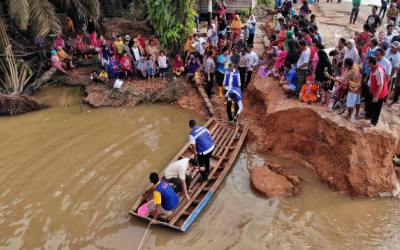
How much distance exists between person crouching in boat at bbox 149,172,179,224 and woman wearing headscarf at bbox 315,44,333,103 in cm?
493

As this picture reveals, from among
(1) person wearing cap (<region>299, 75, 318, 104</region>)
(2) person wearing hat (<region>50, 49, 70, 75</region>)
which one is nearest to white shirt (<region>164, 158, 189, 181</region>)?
(1) person wearing cap (<region>299, 75, 318, 104</region>)

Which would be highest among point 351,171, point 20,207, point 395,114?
point 395,114

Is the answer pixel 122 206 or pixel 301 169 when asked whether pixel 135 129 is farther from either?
pixel 301 169

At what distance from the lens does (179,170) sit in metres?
7.64

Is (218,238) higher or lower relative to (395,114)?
lower

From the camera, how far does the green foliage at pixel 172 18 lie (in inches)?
532

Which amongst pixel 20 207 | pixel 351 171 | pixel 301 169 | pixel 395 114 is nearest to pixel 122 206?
pixel 20 207

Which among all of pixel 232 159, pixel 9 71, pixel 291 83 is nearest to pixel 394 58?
pixel 291 83

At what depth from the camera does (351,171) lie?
28.2 feet

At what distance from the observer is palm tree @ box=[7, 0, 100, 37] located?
40.0 feet

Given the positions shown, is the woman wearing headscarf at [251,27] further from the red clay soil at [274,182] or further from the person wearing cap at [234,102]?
the red clay soil at [274,182]

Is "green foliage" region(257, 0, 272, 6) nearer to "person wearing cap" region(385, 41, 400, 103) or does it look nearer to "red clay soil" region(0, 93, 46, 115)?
"person wearing cap" region(385, 41, 400, 103)

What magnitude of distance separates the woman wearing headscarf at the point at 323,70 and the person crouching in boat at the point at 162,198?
194 inches

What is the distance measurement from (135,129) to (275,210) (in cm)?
520
